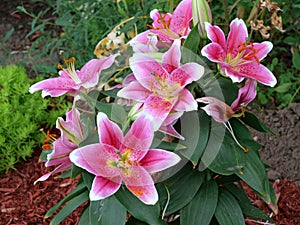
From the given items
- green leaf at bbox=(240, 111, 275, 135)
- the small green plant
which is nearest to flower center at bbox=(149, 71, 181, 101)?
green leaf at bbox=(240, 111, 275, 135)

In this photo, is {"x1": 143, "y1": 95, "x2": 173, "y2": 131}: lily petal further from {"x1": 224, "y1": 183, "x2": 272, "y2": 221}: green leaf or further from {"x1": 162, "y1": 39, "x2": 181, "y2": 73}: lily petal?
{"x1": 224, "y1": 183, "x2": 272, "y2": 221}: green leaf

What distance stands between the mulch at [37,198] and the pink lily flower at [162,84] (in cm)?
91

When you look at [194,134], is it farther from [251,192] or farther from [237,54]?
[251,192]

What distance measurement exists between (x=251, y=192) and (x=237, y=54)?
100 cm

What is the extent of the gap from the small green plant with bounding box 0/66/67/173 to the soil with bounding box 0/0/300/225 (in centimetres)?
7

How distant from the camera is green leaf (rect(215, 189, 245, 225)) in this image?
127 centimetres

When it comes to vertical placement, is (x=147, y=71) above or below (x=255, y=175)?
above

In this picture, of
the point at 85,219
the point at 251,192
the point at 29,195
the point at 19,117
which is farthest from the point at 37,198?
the point at 85,219

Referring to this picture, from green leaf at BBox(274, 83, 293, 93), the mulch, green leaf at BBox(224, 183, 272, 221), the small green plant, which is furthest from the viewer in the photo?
green leaf at BBox(274, 83, 293, 93)

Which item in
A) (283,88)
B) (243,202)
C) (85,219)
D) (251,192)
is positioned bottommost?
(251,192)

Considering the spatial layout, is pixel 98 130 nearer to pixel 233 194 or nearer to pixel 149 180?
pixel 149 180

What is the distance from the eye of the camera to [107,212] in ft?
3.73

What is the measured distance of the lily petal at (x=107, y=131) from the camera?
109 centimetres

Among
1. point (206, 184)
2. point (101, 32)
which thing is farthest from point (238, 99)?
point (101, 32)
